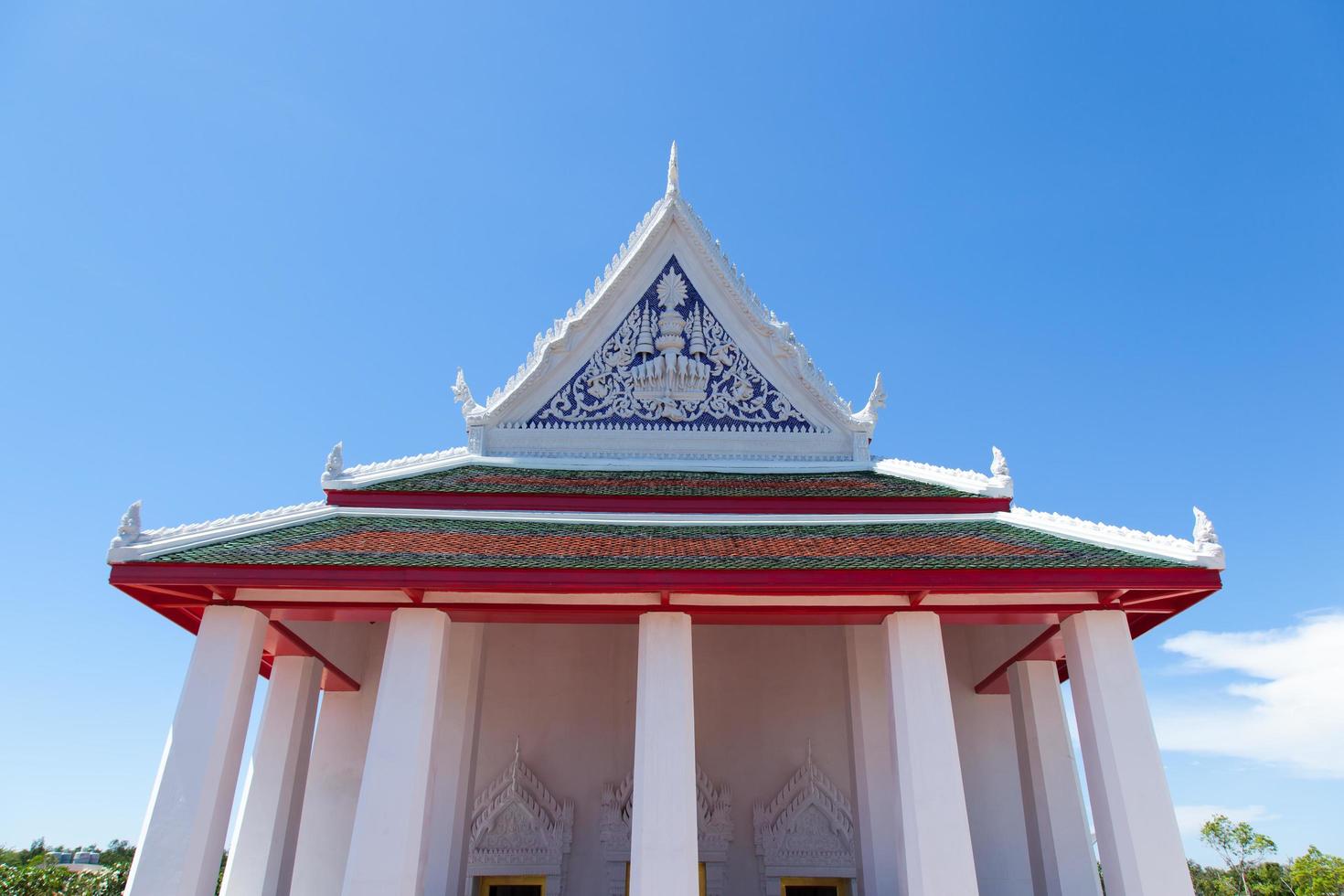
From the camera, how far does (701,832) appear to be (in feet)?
23.5

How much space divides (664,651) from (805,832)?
8.82 ft

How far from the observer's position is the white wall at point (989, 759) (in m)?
7.18

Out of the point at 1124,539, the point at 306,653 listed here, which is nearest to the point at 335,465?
the point at 306,653

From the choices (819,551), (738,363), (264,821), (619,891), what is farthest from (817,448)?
(264,821)

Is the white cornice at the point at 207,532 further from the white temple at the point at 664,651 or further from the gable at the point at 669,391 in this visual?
the gable at the point at 669,391

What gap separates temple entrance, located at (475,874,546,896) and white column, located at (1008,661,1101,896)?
3.92 m

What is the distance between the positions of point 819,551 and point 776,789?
8.70 feet

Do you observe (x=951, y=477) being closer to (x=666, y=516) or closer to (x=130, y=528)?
(x=666, y=516)

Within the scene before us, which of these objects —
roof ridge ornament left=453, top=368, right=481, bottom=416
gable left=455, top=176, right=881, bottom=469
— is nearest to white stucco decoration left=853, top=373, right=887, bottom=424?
gable left=455, top=176, right=881, bottom=469

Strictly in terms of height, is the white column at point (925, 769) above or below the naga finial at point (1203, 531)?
below

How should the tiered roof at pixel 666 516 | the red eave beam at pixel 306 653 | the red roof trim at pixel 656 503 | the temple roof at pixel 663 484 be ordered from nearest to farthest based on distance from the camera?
1. the tiered roof at pixel 666 516
2. the red eave beam at pixel 306 653
3. the red roof trim at pixel 656 503
4. the temple roof at pixel 663 484

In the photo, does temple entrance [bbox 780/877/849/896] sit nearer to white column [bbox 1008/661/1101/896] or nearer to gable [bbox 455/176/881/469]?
white column [bbox 1008/661/1101/896]

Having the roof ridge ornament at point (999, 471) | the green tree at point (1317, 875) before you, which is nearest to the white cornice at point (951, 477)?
the roof ridge ornament at point (999, 471)

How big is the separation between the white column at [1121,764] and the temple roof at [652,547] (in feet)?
1.82
